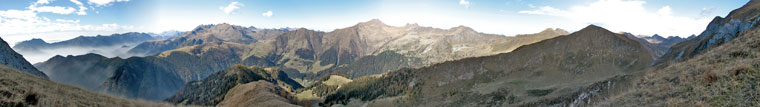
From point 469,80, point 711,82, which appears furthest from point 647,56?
point 711,82

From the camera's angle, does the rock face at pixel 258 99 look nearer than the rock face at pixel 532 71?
Yes

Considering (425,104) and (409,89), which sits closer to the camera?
(425,104)

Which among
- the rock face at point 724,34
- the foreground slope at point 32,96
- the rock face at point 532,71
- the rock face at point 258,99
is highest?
the rock face at point 724,34

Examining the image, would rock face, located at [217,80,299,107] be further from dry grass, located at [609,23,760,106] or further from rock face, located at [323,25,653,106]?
dry grass, located at [609,23,760,106]

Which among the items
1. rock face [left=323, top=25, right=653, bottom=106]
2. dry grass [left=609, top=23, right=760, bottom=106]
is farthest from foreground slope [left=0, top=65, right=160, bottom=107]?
rock face [left=323, top=25, right=653, bottom=106]

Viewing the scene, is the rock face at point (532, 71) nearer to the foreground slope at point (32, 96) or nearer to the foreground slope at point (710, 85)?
the foreground slope at point (710, 85)

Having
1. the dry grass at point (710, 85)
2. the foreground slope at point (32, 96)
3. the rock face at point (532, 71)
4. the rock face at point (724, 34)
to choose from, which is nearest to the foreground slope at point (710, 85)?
the dry grass at point (710, 85)

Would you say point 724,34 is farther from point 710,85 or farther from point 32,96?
point 32,96

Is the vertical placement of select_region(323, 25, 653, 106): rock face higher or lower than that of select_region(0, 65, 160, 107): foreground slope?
lower

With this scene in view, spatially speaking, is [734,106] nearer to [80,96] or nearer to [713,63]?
[713,63]
